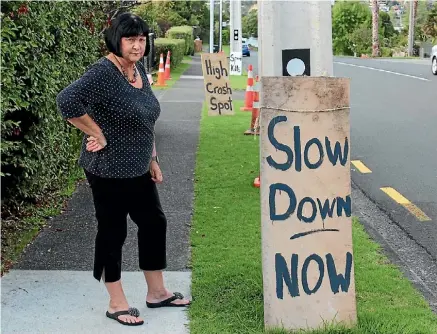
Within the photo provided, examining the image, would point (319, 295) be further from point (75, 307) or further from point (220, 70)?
point (220, 70)

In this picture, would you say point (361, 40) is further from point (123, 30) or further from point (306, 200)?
point (306, 200)

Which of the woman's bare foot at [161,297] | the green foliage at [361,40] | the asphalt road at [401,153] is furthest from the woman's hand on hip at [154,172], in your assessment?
the green foliage at [361,40]

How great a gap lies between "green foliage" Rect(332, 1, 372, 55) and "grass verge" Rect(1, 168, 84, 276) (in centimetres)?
6887

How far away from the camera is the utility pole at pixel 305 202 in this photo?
3.75 metres

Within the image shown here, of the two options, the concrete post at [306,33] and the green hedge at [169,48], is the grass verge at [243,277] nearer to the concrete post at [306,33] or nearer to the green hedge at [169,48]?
the concrete post at [306,33]

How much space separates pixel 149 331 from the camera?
13.2ft

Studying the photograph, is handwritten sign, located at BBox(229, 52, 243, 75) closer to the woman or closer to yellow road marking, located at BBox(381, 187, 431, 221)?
yellow road marking, located at BBox(381, 187, 431, 221)

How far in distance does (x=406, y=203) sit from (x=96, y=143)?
4.29 m

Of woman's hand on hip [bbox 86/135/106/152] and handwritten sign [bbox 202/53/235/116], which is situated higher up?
woman's hand on hip [bbox 86/135/106/152]

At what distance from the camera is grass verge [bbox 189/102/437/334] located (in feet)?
13.2

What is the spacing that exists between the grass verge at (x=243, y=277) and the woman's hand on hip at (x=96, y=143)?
1149mm

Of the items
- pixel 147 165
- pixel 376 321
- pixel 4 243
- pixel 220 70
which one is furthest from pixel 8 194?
pixel 220 70

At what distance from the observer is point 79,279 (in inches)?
188

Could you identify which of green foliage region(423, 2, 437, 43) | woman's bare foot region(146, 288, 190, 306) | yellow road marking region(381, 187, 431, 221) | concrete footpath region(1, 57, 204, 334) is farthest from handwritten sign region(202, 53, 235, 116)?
green foliage region(423, 2, 437, 43)
